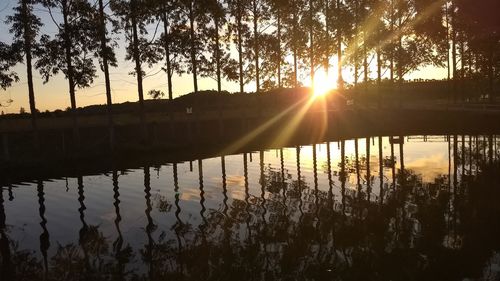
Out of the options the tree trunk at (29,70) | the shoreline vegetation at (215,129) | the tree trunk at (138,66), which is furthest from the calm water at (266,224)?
the tree trunk at (138,66)

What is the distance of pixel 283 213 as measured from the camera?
15.7m

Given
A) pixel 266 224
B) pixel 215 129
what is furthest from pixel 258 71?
pixel 266 224

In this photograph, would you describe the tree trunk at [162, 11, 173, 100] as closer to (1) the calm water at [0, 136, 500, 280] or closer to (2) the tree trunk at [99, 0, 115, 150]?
(2) the tree trunk at [99, 0, 115, 150]

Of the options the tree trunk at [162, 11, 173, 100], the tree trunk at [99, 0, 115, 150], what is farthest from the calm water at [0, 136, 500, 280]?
the tree trunk at [162, 11, 173, 100]

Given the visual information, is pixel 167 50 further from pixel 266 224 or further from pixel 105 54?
pixel 266 224

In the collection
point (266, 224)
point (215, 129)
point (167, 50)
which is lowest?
point (266, 224)

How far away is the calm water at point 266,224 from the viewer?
1088 cm

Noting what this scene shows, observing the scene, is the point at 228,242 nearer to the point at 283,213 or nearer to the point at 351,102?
the point at 283,213

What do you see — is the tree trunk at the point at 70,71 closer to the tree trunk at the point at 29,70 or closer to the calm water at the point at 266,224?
the tree trunk at the point at 29,70

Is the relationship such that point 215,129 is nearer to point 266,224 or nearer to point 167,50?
point 167,50

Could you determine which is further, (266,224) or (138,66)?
(138,66)

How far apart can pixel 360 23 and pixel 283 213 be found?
49.9 meters

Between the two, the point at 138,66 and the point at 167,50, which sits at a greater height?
the point at 167,50

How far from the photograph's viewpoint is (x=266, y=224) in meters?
14.4
